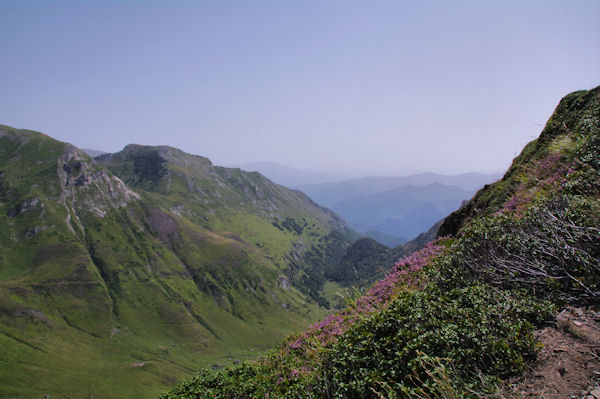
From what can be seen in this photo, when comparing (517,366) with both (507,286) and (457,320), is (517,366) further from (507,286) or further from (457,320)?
(507,286)

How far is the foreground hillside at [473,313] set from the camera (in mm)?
4898

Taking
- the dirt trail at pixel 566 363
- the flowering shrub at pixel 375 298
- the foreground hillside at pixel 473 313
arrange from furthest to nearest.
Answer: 1. the flowering shrub at pixel 375 298
2. the foreground hillside at pixel 473 313
3. the dirt trail at pixel 566 363

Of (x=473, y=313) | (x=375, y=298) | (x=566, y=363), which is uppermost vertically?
(x=473, y=313)

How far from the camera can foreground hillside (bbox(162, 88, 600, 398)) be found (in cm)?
490

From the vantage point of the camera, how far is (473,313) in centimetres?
573

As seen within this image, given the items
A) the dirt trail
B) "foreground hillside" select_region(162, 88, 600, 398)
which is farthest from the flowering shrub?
the dirt trail

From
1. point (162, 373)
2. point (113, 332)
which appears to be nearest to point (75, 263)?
point (113, 332)

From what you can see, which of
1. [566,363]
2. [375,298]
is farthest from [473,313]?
[375,298]

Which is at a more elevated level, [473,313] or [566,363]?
[473,313]

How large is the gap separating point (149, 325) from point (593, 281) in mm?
216621

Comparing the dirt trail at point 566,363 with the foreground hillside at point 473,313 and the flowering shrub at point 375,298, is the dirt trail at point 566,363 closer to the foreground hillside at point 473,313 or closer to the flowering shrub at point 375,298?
the foreground hillside at point 473,313

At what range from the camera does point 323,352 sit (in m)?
7.63

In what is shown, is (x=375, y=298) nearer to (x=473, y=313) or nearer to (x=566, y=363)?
(x=473, y=313)

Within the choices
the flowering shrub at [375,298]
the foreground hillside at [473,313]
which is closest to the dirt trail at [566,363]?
the foreground hillside at [473,313]
